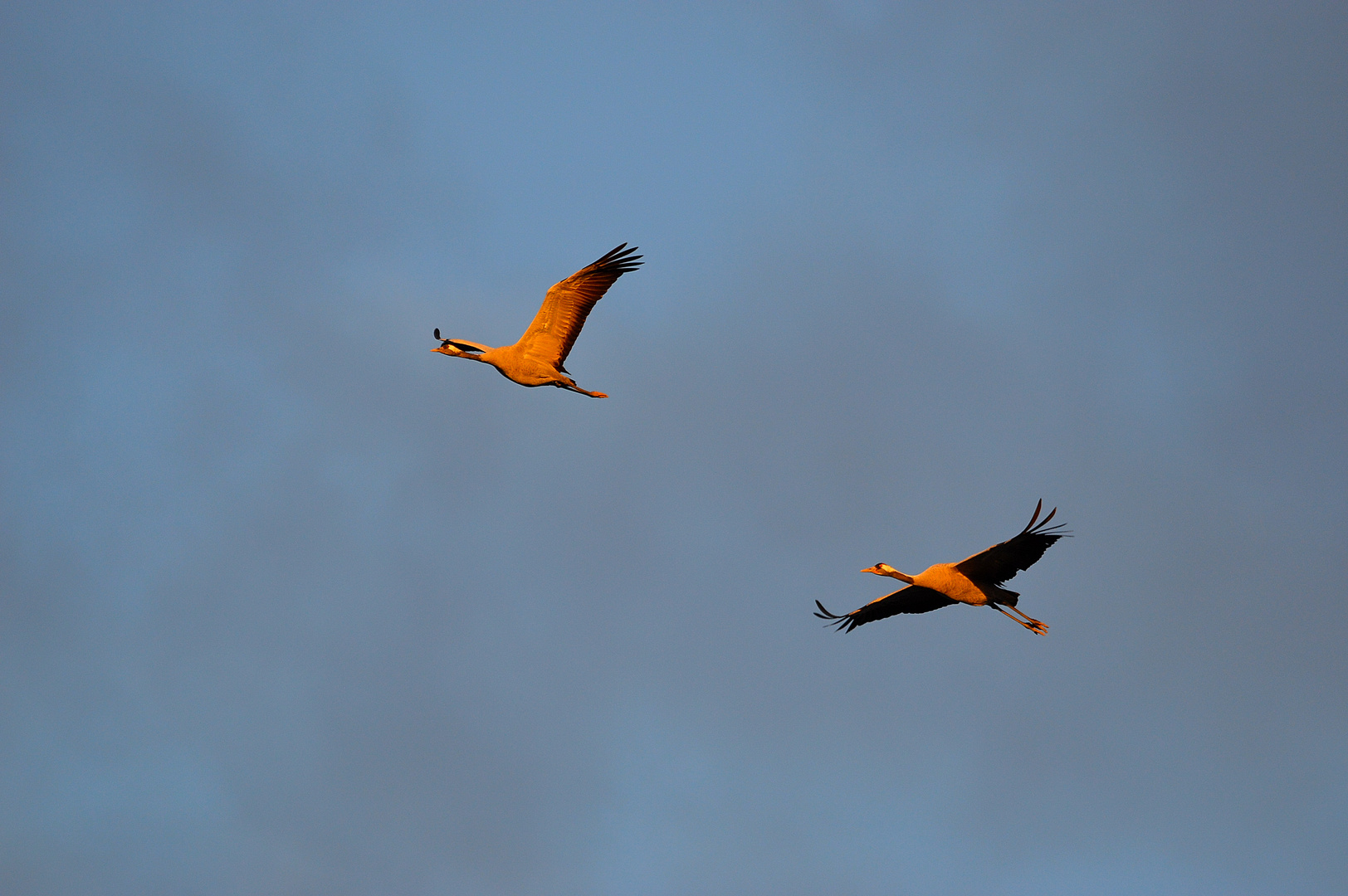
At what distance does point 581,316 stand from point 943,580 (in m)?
10.0

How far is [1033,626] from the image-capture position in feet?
89.3

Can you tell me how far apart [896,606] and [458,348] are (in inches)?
478

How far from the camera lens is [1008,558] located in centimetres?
2553

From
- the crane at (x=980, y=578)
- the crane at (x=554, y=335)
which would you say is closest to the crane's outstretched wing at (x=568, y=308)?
the crane at (x=554, y=335)

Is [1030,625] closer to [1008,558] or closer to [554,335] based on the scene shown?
[1008,558]

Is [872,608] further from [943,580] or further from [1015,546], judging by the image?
[1015,546]

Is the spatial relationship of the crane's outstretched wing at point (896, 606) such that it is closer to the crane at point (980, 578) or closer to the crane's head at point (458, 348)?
the crane at point (980, 578)

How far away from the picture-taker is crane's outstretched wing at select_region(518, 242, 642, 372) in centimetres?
2730

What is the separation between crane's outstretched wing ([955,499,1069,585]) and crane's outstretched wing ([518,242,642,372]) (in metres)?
9.74

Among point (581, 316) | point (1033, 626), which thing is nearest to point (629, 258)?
point (581, 316)

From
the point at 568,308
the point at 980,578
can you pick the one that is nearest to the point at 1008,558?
the point at 980,578

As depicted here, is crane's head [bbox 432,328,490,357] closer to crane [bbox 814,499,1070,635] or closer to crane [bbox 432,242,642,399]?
crane [bbox 432,242,642,399]

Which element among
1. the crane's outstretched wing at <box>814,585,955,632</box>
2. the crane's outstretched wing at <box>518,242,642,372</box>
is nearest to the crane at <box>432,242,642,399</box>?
the crane's outstretched wing at <box>518,242,642,372</box>

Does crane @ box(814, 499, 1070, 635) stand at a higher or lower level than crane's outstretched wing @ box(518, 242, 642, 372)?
lower
